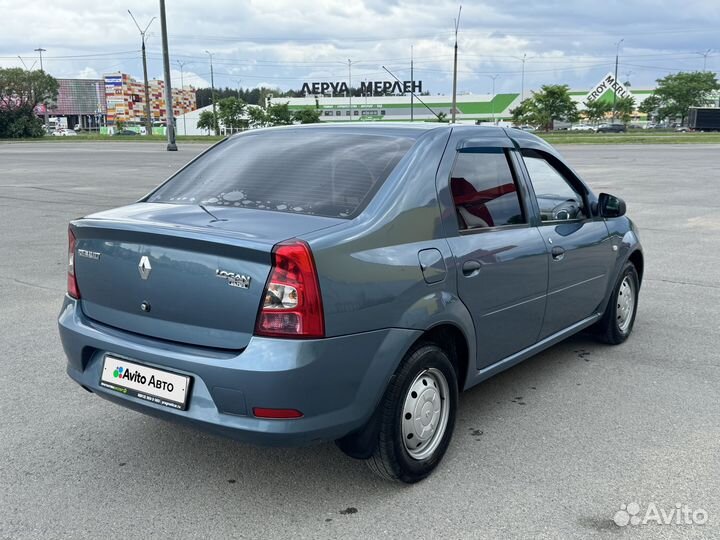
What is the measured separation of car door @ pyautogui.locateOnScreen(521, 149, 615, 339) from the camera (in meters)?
4.29

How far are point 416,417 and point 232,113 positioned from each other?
77.6 metres

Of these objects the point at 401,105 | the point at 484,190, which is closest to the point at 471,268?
the point at 484,190

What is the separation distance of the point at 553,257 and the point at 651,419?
1092 mm

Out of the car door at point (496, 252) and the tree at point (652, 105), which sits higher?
the tree at point (652, 105)

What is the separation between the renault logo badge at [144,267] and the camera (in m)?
3.04

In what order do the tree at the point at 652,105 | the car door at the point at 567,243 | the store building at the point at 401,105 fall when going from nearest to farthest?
the car door at the point at 567,243 < the tree at the point at 652,105 < the store building at the point at 401,105

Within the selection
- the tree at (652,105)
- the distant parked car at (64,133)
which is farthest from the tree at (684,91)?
the distant parked car at (64,133)

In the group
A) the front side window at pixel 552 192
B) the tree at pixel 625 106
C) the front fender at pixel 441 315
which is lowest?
the front fender at pixel 441 315

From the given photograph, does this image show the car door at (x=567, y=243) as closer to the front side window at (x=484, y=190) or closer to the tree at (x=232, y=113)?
the front side window at (x=484, y=190)

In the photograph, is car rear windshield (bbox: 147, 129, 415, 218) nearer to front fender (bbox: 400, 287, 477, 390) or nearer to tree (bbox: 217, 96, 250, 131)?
front fender (bbox: 400, 287, 477, 390)

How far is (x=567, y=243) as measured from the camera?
4.41 m

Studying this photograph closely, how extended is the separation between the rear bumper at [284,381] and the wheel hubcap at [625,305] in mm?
2876

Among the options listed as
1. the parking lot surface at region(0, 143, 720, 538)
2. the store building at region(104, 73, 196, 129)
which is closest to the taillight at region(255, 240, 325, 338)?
the parking lot surface at region(0, 143, 720, 538)
